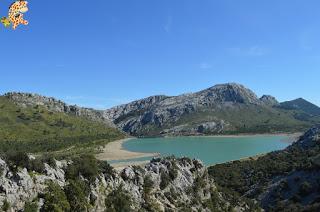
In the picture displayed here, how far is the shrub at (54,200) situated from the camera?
46.1 metres

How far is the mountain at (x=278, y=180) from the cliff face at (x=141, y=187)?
1296 centimetres

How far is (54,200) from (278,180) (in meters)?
72.4

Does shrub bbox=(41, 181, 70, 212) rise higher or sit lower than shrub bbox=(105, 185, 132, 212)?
higher

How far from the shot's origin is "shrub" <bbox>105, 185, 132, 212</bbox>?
182 feet

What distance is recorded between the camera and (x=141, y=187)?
2640 inches

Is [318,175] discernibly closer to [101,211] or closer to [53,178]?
[101,211]

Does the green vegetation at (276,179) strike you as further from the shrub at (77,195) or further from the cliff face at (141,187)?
the shrub at (77,195)

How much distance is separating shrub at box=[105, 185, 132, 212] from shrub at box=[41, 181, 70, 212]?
7595 mm

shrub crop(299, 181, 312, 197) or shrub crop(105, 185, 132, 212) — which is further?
shrub crop(299, 181, 312, 197)

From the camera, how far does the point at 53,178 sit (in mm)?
52250

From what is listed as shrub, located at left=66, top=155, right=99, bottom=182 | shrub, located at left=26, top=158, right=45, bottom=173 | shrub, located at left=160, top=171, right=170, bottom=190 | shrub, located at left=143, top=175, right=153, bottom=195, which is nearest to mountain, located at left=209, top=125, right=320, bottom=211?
shrub, located at left=160, top=171, right=170, bottom=190

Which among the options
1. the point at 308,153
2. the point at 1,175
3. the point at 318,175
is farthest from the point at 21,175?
the point at 308,153

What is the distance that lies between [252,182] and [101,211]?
2667 inches

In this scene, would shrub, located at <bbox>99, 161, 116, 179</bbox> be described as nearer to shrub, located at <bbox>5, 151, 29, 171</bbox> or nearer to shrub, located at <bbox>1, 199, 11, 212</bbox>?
shrub, located at <bbox>5, 151, 29, 171</bbox>
